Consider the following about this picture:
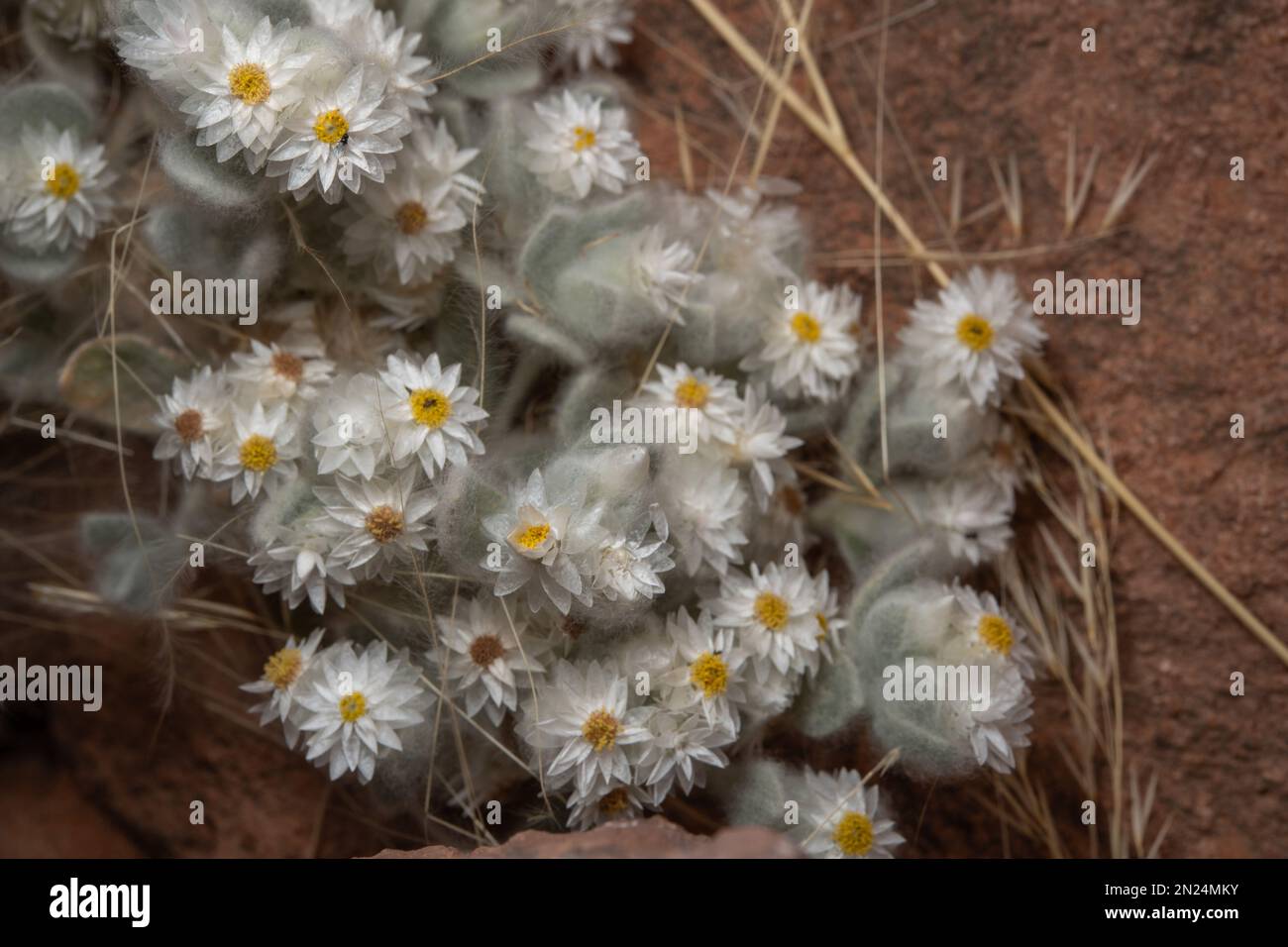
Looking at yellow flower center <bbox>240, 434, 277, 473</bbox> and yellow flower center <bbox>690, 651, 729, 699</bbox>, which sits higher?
yellow flower center <bbox>240, 434, 277, 473</bbox>

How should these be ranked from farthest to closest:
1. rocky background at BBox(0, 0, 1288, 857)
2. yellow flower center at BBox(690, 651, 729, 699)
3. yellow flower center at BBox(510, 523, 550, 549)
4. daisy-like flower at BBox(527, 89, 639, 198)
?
rocky background at BBox(0, 0, 1288, 857) < daisy-like flower at BBox(527, 89, 639, 198) < yellow flower center at BBox(690, 651, 729, 699) < yellow flower center at BBox(510, 523, 550, 549)

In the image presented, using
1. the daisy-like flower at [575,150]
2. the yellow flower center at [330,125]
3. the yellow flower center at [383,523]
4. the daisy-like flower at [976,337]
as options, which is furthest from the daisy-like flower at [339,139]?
the daisy-like flower at [976,337]

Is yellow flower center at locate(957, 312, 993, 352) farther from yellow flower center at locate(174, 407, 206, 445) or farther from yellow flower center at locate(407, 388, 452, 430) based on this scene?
yellow flower center at locate(174, 407, 206, 445)

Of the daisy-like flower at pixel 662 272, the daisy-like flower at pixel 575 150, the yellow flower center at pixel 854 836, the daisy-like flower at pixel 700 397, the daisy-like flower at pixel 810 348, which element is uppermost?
the daisy-like flower at pixel 575 150

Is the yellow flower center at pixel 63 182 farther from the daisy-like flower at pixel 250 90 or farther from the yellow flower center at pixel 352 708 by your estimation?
the yellow flower center at pixel 352 708

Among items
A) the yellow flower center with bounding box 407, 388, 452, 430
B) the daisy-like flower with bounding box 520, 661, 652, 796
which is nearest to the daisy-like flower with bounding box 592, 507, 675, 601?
the daisy-like flower with bounding box 520, 661, 652, 796

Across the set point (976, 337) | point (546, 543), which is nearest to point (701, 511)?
point (546, 543)
